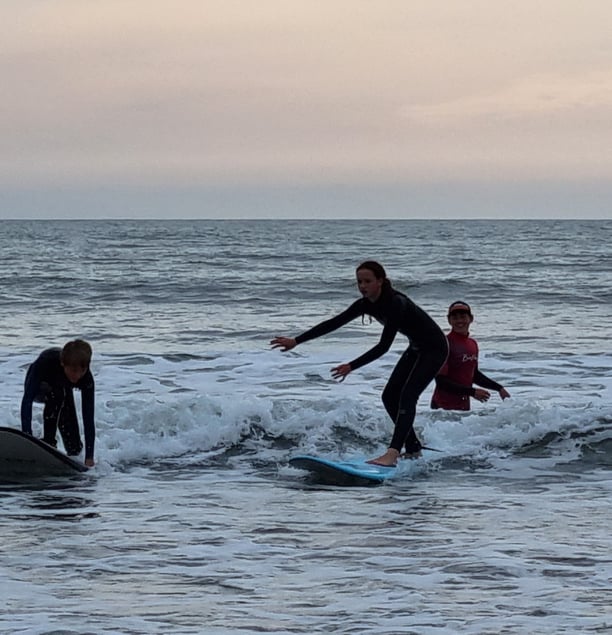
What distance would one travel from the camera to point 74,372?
843 centimetres

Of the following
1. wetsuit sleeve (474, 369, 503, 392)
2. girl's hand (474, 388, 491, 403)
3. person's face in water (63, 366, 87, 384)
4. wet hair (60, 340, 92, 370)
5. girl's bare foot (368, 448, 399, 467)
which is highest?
wet hair (60, 340, 92, 370)

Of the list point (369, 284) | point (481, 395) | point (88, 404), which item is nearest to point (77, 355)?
point (88, 404)

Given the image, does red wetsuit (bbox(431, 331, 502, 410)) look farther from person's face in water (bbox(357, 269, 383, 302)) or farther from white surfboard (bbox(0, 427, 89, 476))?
white surfboard (bbox(0, 427, 89, 476))

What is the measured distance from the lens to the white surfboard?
8.79m

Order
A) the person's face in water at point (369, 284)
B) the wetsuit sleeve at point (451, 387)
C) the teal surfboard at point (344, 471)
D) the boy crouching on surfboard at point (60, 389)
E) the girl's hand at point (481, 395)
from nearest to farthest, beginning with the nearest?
the boy crouching on surfboard at point (60, 389) < the person's face in water at point (369, 284) < the teal surfboard at point (344, 471) < the girl's hand at point (481, 395) < the wetsuit sleeve at point (451, 387)

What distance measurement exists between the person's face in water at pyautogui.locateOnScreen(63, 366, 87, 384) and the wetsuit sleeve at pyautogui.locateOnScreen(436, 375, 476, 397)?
123 inches

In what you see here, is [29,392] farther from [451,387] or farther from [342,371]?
[451,387]

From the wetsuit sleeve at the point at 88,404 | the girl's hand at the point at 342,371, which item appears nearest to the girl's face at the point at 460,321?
the girl's hand at the point at 342,371

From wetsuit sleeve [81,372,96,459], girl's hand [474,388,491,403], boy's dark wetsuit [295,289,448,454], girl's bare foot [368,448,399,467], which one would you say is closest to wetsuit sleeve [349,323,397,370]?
boy's dark wetsuit [295,289,448,454]

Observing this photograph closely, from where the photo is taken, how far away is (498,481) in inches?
371

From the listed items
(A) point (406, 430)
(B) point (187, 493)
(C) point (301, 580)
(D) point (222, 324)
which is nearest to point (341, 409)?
(A) point (406, 430)

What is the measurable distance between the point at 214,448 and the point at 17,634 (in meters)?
6.25

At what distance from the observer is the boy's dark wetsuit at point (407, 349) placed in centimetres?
873

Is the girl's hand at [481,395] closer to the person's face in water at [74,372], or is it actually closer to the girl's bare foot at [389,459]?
the girl's bare foot at [389,459]
